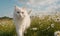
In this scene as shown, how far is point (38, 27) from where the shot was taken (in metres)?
3.60

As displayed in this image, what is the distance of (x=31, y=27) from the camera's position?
3594 mm

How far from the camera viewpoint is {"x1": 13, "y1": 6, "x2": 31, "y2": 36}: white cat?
3.35 metres

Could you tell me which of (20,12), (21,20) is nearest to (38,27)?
(21,20)

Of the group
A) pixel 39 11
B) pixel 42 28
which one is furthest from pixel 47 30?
pixel 39 11

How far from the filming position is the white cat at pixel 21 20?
3.35 meters

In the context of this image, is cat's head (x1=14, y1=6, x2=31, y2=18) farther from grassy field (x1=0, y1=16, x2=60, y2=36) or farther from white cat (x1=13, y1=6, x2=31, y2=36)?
grassy field (x1=0, y1=16, x2=60, y2=36)

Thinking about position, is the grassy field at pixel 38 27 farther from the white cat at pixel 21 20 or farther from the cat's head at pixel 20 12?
the cat's head at pixel 20 12

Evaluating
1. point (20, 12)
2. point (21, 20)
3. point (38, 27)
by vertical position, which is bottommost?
point (38, 27)

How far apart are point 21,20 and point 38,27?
1.02 ft

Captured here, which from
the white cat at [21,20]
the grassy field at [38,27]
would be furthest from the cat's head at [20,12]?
the grassy field at [38,27]

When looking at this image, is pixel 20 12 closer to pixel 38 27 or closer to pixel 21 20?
pixel 21 20

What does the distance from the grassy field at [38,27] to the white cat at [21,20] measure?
0.09 m

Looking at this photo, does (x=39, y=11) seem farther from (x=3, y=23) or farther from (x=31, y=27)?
(x=3, y=23)

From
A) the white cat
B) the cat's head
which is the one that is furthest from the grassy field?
the cat's head
